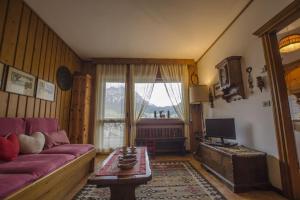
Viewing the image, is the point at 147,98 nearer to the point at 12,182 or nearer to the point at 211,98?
the point at 211,98

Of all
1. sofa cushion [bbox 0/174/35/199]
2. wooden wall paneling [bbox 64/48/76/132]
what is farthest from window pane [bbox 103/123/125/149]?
sofa cushion [bbox 0/174/35/199]

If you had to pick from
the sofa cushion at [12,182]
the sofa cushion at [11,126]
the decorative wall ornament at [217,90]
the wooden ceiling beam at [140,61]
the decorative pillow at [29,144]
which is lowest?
the sofa cushion at [12,182]

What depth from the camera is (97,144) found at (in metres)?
4.43

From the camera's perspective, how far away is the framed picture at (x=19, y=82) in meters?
2.23

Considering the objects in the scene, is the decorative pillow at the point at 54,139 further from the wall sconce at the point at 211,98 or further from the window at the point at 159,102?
the wall sconce at the point at 211,98

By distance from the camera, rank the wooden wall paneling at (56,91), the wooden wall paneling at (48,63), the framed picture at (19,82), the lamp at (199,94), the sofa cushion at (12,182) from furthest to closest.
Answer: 1. the lamp at (199,94)
2. the wooden wall paneling at (56,91)
3. the wooden wall paneling at (48,63)
4. the framed picture at (19,82)
5. the sofa cushion at (12,182)

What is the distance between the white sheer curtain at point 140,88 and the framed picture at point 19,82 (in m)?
2.43

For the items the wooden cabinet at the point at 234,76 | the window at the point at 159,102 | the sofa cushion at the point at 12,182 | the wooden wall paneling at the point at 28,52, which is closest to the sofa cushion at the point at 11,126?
the wooden wall paneling at the point at 28,52

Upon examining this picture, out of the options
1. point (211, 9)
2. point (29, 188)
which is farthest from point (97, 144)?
point (211, 9)

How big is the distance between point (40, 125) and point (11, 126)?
57 cm

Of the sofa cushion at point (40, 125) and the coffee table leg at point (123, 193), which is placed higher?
the sofa cushion at point (40, 125)

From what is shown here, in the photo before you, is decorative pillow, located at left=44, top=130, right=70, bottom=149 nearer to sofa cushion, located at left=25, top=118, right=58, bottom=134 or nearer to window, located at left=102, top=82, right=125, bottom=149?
sofa cushion, located at left=25, top=118, right=58, bottom=134

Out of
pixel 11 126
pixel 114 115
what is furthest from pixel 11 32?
pixel 114 115

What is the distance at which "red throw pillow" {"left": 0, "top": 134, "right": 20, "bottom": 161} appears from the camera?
63.9 inches
